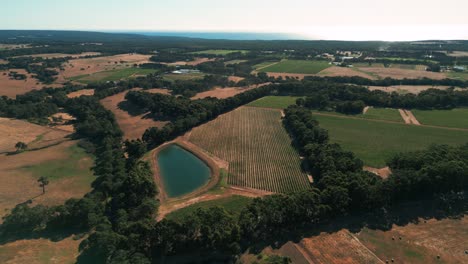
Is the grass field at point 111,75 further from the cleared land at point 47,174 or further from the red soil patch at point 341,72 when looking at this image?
the red soil patch at point 341,72

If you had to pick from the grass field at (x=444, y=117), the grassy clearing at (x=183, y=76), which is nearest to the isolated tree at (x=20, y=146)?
the grassy clearing at (x=183, y=76)

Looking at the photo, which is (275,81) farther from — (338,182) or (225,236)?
(225,236)

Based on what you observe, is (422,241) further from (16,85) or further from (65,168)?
(16,85)

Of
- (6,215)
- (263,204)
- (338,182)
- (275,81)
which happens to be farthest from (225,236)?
(275,81)

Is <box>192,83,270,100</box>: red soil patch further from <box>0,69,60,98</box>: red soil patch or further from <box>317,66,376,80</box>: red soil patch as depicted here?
<box>0,69,60,98</box>: red soil patch

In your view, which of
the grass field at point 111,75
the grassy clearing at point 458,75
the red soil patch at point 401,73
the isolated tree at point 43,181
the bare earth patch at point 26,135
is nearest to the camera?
the isolated tree at point 43,181

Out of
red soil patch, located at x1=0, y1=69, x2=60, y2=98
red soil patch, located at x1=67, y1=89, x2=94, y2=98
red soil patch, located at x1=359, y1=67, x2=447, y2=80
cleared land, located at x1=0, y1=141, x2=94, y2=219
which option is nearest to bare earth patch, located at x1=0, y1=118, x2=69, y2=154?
cleared land, located at x1=0, y1=141, x2=94, y2=219

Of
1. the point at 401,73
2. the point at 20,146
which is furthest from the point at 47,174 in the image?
the point at 401,73
